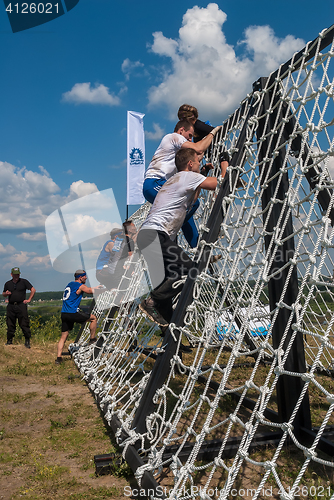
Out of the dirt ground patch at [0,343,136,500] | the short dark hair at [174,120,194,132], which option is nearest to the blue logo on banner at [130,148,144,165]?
the dirt ground patch at [0,343,136,500]

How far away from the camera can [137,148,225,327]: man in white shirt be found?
277 centimetres

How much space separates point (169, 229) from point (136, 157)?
734 centimetres

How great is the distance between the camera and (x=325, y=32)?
2.25m

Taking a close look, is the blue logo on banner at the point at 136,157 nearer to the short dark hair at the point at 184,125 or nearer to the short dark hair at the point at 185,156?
the short dark hair at the point at 184,125

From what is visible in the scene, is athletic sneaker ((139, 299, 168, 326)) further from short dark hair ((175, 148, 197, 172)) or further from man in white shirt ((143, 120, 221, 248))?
short dark hair ((175, 148, 197, 172))

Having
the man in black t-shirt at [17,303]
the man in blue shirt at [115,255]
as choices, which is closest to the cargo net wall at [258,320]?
the man in blue shirt at [115,255]

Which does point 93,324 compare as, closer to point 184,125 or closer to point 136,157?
point 184,125

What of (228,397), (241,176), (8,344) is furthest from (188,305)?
(8,344)

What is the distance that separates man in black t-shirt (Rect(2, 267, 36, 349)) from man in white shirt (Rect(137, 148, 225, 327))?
230 inches

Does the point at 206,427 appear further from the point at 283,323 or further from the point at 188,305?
the point at 283,323

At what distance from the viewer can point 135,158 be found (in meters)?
9.73

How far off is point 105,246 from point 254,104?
3.67 metres

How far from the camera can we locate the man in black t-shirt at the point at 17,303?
781 cm

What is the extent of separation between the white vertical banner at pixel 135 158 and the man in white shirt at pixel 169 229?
633cm
